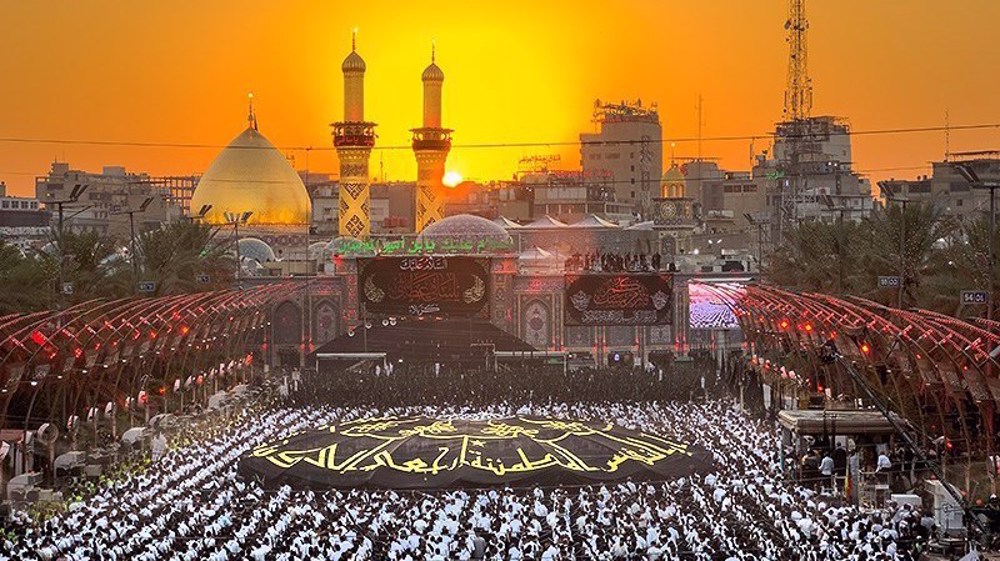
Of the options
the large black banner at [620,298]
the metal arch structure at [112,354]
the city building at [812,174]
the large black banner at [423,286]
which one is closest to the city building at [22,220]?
the large black banner at [423,286]

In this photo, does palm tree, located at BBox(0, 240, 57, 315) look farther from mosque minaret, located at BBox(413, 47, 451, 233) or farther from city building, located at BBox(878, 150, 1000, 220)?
city building, located at BBox(878, 150, 1000, 220)

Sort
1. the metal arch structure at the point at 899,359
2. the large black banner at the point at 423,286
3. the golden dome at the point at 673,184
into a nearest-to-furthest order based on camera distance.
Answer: the metal arch structure at the point at 899,359 < the large black banner at the point at 423,286 < the golden dome at the point at 673,184

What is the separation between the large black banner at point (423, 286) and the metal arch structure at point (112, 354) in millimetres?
4802

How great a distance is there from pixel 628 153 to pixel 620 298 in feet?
247

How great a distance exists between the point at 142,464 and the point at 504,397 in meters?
14.5

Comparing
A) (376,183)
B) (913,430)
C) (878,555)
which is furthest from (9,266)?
(376,183)

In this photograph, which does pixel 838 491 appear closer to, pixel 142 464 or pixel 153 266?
pixel 142 464

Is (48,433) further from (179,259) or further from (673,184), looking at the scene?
(673,184)

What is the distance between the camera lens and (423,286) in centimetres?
6344

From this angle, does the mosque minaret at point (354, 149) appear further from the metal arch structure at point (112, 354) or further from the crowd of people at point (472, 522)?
the crowd of people at point (472, 522)

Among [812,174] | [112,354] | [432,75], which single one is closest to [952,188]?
[812,174]

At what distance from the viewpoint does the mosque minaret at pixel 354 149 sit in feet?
245

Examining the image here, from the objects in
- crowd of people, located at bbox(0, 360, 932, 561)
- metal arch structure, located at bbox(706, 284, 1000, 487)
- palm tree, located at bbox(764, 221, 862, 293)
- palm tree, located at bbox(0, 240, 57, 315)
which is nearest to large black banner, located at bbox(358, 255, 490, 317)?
metal arch structure, located at bbox(706, 284, 1000, 487)

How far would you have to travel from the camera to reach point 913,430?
35.5 metres
